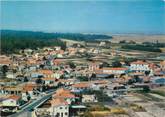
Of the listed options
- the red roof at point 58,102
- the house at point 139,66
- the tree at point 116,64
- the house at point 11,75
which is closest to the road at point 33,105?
the red roof at point 58,102

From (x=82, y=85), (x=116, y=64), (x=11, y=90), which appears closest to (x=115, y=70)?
(x=116, y=64)

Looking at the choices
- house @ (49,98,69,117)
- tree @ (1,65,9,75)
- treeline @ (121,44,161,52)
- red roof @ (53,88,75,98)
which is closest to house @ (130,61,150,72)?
treeline @ (121,44,161,52)

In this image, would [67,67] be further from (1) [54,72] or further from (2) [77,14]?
(2) [77,14]

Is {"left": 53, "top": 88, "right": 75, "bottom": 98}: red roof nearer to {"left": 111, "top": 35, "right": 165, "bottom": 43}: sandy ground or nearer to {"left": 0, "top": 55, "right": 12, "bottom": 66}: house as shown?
{"left": 0, "top": 55, "right": 12, "bottom": 66}: house

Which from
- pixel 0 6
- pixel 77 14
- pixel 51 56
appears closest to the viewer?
pixel 0 6

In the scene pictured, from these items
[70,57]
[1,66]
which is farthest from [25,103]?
[70,57]

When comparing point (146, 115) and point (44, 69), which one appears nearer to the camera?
point (146, 115)

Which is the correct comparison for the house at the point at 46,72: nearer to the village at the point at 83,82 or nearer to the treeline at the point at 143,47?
the village at the point at 83,82
